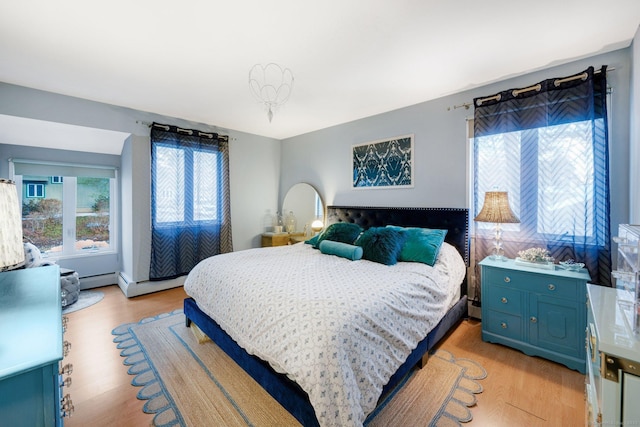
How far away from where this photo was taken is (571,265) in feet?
7.25

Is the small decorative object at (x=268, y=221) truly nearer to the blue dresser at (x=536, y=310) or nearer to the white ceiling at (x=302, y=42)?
the white ceiling at (x=302, y=42)

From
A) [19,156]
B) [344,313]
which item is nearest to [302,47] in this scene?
[344,313]

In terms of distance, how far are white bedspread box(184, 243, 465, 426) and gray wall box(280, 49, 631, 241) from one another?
1019 mm

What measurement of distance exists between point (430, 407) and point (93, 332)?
122 inches

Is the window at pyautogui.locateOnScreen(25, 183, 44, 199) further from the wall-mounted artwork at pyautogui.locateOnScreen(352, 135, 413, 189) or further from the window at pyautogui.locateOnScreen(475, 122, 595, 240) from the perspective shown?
the window at pyautogui.locateOnScreen(475, 122, 595, 240)

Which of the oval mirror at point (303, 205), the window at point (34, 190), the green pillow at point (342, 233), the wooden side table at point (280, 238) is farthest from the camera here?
the wooden side table at point (280, 238)

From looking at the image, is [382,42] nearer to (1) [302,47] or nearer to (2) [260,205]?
(1) [302,47]

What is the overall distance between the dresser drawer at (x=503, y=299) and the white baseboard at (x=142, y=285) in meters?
4.03

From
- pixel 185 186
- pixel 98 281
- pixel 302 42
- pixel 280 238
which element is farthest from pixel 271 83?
pixel 98 281

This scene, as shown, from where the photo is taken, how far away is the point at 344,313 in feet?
4.73

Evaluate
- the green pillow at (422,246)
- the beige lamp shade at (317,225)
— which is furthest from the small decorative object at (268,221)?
the green pillow at (422,246)

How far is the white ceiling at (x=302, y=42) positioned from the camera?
1.71m

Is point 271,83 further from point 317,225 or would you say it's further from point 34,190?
point 34,190

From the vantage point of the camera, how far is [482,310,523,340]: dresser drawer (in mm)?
2291
